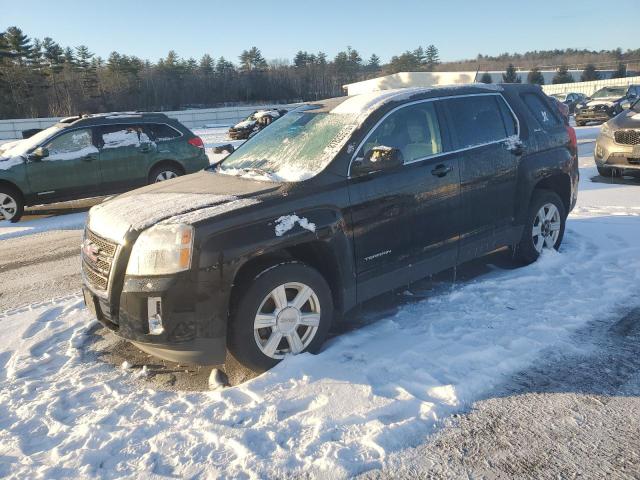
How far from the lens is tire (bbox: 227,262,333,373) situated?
10.9 feet

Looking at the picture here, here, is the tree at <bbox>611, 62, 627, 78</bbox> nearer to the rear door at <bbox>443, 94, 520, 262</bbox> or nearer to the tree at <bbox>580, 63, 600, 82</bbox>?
the tree at <bbox>580, 63, 600, 82</bbox>

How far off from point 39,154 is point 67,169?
0.51 meters

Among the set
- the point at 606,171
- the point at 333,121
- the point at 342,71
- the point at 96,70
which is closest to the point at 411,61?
the point at 342,71

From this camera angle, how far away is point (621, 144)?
31.8ft

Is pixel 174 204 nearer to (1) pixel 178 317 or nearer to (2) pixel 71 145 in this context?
(1) pixel 178 317

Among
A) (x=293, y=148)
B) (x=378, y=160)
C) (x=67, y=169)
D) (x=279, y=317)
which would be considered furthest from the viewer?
(x=67, y=169)

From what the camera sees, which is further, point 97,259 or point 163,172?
point 163,172

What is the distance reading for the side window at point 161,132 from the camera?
33.9 ft

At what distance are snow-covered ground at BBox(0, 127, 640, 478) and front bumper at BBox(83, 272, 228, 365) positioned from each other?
30 centimetres

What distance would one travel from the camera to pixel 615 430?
2781 mm

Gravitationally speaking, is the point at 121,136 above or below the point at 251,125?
above

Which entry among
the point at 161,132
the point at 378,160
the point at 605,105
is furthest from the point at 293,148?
the point at 605,105

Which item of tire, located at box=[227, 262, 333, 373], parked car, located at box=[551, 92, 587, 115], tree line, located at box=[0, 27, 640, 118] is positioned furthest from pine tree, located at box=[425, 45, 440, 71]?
tire, located at box=[227, 262, 333, 373]

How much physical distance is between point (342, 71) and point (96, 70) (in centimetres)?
3853
